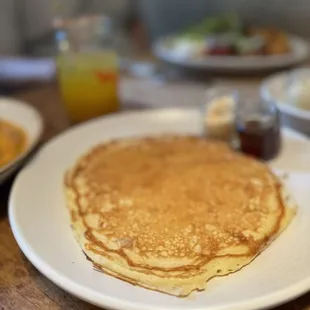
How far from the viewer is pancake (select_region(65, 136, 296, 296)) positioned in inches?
34.3

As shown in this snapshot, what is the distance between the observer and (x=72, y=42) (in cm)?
165

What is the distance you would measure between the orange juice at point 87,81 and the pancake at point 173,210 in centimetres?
36

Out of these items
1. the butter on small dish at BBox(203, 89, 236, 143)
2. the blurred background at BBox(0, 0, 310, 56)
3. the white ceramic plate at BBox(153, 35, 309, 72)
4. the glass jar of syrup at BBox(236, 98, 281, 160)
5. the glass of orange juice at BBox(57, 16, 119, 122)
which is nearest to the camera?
the glass jar of syrup at BBox(236, 98, 281, 160)

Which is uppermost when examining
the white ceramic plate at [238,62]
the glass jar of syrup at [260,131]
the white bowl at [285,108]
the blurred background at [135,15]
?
the glass jar of syrup at [260,131]

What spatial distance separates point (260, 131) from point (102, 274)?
642mm

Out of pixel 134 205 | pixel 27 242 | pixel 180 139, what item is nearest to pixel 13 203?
pixel 27 242

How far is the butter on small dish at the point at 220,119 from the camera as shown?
141 cm

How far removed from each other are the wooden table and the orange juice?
8 cm

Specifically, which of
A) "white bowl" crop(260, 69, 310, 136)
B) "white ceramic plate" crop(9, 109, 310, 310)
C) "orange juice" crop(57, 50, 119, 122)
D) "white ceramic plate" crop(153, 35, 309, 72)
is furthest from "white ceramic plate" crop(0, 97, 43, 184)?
"white ceramic plate" crop(153, 35, 309, 72)

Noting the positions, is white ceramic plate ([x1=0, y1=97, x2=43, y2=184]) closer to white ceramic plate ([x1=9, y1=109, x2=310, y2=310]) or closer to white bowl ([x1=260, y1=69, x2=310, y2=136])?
white ceramic plate ([x1=9, y1=109, x2=310, y2=310])

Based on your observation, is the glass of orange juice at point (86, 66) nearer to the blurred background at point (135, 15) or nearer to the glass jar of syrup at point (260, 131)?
the glass jar of syrup at point (260, 131)

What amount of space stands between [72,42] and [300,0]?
5.55ft

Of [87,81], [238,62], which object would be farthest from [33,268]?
[238,62]

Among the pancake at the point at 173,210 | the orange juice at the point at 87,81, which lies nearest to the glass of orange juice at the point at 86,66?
the orange juice at the point at 87,81
